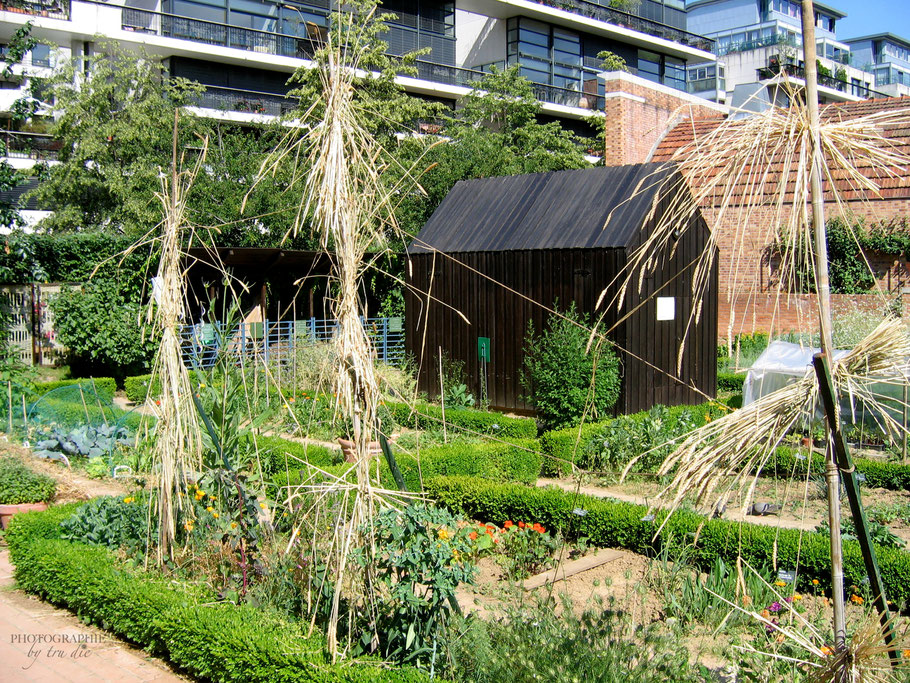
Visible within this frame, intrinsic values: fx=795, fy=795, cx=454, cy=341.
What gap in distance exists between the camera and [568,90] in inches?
1533

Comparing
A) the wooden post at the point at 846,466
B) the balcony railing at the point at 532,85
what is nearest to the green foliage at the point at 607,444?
the wooden post at the point at 846,466

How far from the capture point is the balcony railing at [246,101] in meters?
29.6

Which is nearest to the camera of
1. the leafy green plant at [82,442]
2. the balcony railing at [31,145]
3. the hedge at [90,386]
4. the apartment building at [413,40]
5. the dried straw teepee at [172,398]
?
the dried straw teepee at [172,398]

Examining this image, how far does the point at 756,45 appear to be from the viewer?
5509 cm

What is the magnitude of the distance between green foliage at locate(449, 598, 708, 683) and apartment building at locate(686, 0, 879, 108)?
48731mm

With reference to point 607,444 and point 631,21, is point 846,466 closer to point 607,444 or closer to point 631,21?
point 607,444

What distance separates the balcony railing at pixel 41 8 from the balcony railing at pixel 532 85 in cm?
1321

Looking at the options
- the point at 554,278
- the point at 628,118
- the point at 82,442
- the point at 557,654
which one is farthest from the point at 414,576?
the point at 628,118

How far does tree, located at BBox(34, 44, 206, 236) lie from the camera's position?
68.3 ft

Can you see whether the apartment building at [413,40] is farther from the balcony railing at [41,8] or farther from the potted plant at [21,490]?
the potted plant at [21,490]

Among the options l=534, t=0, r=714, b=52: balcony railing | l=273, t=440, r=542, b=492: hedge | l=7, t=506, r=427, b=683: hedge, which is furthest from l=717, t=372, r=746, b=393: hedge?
l=534, t=0, r=714, b=52: balcony railing

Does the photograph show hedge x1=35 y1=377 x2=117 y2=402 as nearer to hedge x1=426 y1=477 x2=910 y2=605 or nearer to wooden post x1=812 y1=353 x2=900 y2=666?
hedge x1=426 y1=477 x2=910 y2=605

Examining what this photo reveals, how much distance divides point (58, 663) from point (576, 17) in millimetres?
39435

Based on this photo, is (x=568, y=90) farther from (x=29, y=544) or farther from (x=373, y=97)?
(x=29, y=544)
